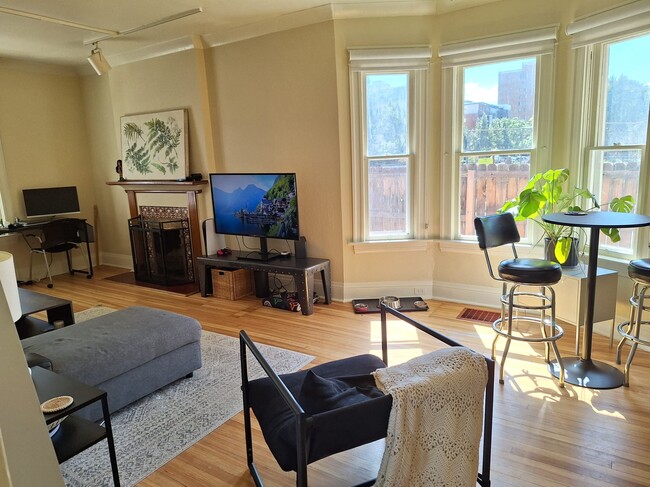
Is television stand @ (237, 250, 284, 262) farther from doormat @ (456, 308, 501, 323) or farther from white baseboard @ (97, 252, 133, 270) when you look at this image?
white baseboard @ (97, 252, 133, 270)

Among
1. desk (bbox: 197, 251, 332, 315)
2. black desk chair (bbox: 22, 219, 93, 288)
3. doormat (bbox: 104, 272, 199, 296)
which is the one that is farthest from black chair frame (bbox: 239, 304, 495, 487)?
black desk chair (bbox: 22, 219, 93, 288)

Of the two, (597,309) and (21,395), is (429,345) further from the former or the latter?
(21,395)

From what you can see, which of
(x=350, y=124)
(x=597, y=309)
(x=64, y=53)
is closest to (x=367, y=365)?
(x=597, y=309)

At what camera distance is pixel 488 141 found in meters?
3.97

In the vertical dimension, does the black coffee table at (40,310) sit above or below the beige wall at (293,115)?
below

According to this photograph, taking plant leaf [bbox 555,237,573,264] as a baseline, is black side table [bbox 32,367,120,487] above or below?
below

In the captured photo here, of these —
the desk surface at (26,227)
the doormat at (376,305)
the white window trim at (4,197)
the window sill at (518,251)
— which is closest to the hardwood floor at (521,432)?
the doormat at (376,305)

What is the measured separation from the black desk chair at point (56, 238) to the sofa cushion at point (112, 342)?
10.2 feet

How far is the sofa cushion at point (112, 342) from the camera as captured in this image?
7.72 feet

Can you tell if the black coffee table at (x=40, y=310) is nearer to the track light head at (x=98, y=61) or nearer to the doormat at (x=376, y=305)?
the doormat at (x=376, y=305)

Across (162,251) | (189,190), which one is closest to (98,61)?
(189,190)

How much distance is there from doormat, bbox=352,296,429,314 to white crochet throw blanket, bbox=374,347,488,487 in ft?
8.59

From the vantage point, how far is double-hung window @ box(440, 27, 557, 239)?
3670 mm

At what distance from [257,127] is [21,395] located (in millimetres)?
3798
